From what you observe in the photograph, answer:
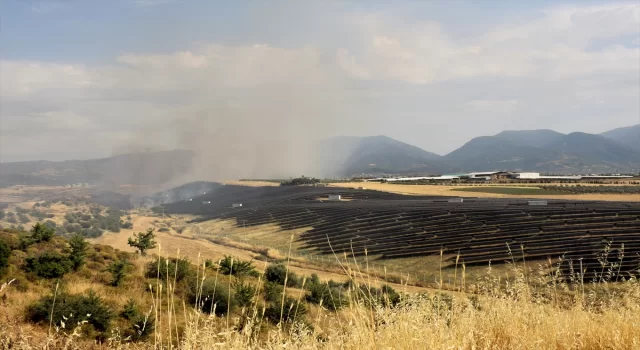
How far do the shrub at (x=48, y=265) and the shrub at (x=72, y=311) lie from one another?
3.99 meters

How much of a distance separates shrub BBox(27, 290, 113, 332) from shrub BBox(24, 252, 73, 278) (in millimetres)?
3991

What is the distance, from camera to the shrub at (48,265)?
Answer: 14953 mm

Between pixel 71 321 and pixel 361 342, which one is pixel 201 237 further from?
pixel 361 342

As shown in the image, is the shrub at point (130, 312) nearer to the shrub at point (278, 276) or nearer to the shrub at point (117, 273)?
the shrub at point (117, 273)

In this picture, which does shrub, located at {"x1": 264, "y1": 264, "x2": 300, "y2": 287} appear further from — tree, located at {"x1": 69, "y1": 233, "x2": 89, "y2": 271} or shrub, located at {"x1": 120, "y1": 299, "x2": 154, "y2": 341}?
shrub, located at {"x1": 120, "y1": 299, "x2": 154, "y2": 341}

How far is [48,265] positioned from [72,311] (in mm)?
5931

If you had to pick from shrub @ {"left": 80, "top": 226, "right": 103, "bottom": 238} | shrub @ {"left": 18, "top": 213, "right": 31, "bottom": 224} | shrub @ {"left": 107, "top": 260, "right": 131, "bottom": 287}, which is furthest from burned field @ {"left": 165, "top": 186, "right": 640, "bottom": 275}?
shrub @ {"left": 18, "top": 213, "right": 31, "bottom": 224}

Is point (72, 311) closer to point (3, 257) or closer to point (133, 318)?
point (133, 318)

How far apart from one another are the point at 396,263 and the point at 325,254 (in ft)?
32.7

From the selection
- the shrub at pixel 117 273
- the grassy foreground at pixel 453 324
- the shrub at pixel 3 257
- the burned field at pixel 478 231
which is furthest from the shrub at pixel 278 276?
the grassy foreground at pixel 453 324

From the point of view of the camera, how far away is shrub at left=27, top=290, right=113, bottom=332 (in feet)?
34.7

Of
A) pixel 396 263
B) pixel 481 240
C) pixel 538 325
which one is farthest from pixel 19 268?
pixel 481 240

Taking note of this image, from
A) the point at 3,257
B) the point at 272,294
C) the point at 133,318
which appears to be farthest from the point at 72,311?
the point at 272,294

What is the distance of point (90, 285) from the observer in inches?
581
